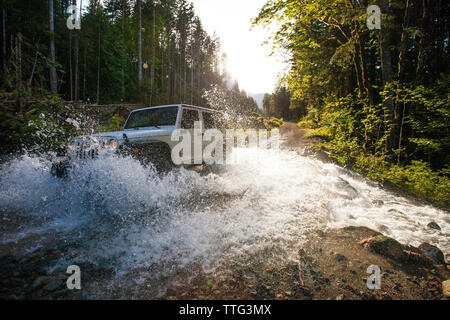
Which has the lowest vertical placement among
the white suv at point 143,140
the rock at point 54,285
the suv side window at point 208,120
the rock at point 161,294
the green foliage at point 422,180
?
the rock at point 161,294

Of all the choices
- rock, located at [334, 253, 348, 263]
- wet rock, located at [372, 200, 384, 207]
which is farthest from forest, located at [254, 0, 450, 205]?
rock, located at [334, 253, 348, 263]

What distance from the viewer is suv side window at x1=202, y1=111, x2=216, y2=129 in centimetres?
637

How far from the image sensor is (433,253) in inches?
107

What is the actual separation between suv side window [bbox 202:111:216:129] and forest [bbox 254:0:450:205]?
4.22m

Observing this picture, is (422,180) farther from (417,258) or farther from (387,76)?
(417,258)

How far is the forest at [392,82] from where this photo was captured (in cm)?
535

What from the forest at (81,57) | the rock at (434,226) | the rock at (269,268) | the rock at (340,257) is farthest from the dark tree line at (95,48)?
the rock at (434,226)

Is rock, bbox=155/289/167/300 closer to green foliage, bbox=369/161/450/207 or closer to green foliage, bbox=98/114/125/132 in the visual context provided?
green foliage, bbox=369/161/450/207

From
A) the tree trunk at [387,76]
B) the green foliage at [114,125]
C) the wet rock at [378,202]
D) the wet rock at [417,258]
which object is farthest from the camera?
the green foliage at [114,125]

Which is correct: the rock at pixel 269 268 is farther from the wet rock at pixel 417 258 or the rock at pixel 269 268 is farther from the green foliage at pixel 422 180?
the green foliage at pixel 422 180

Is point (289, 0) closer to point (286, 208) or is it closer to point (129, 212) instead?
point (286, 208)

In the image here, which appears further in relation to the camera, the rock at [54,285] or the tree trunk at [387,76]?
the tree trunk at [387,76]
